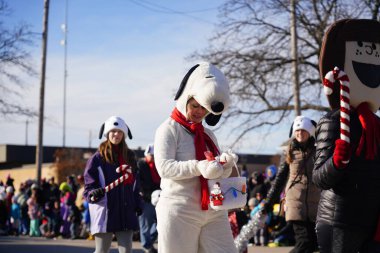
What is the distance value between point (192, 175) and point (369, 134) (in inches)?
54.3

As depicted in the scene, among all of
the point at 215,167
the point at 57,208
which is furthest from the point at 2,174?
the point at 215,167

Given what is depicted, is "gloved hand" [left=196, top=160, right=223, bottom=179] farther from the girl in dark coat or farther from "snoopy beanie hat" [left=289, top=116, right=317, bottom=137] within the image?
"snoopy beanie hat" [left=289, top=116, right=317, bottom=137]

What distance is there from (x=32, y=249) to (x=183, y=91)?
916cm

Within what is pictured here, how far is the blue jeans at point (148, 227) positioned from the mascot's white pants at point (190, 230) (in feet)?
21.6

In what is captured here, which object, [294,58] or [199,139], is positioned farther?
[294,58]

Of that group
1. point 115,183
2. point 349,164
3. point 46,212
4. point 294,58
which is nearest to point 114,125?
point 115,183

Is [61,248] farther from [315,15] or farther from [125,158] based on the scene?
[315,15]

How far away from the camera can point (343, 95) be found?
4723mm

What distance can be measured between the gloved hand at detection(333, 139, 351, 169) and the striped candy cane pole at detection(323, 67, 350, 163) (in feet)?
0.13

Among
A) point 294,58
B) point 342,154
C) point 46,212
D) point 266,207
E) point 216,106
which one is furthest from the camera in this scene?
point 46,212

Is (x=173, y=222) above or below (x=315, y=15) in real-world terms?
below

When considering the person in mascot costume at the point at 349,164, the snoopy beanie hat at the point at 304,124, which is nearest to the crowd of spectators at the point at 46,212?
the snoopy beanie hat at the point at 304,124

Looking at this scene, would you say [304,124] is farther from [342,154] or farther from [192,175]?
[342,154]

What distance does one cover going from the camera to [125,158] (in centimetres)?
813
